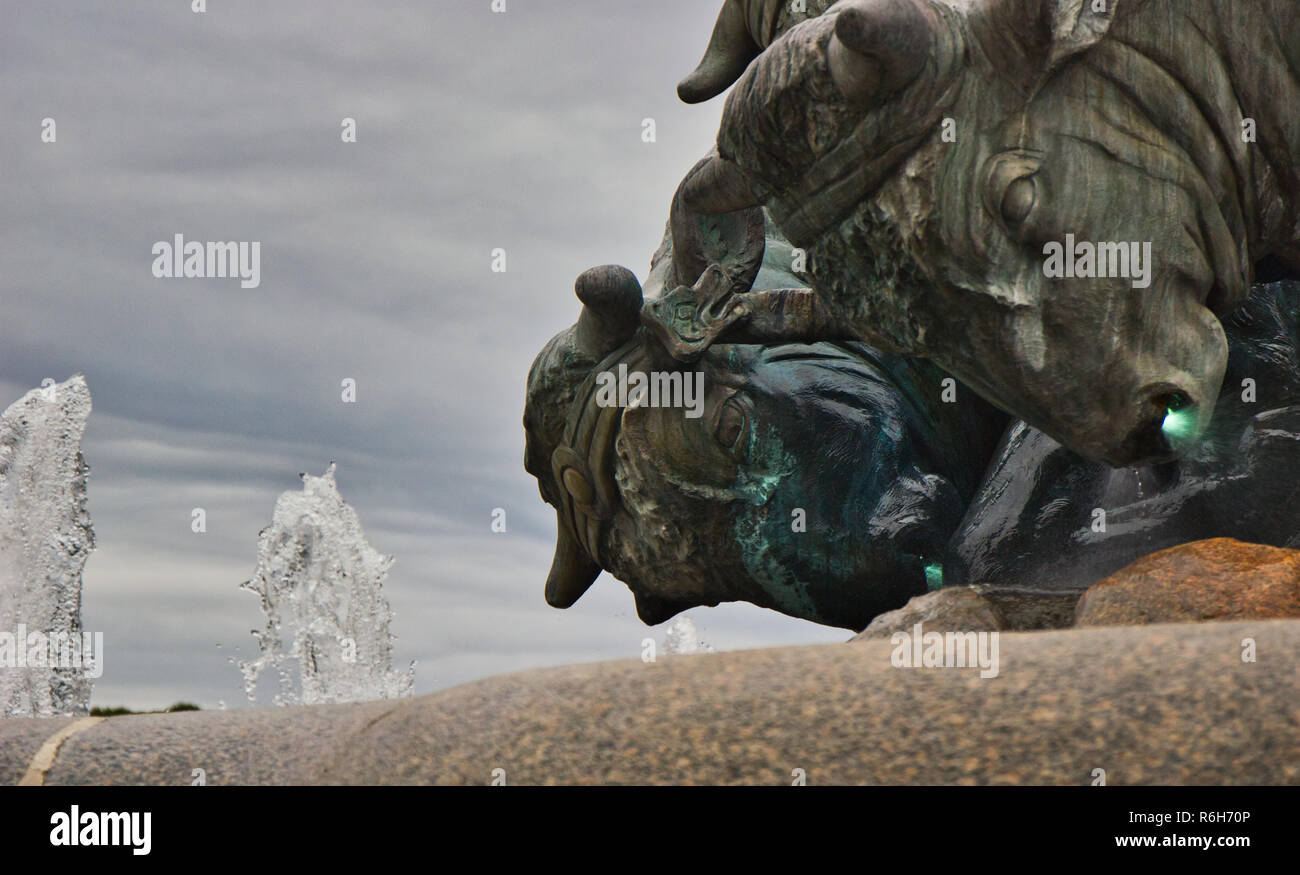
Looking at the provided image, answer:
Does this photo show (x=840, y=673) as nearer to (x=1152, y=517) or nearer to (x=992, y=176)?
(x=992, y=176)

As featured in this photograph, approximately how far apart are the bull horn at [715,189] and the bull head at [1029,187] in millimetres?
508

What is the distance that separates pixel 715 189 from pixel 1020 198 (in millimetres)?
1203

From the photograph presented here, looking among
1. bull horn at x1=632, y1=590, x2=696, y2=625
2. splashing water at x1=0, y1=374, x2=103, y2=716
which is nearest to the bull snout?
bull horn at x1=632, y1=590, x2=696, y2=625

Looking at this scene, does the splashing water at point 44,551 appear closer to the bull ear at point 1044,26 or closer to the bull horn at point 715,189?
the bull horn at point 715,189

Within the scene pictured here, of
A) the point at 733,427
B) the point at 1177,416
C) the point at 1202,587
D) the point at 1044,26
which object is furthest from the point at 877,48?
the point at 733,427

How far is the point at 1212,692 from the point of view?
2.47 metres

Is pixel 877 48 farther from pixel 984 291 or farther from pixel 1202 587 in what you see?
pixel 1202 587

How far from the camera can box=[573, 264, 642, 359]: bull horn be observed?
214 inches

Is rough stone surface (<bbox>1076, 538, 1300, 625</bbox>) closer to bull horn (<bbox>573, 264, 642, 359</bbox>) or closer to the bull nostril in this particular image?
the bull nostril

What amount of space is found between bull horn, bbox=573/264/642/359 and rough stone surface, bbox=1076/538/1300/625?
2.26 meters

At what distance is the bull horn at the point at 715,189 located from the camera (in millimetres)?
4672

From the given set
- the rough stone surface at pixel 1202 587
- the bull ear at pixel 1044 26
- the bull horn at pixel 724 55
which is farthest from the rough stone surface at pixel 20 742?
the bull horn at pixel 724 55

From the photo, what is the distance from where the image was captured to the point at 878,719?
256 cm
